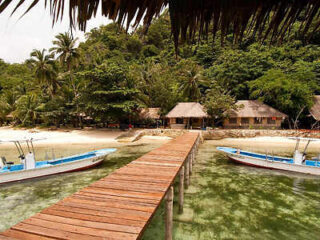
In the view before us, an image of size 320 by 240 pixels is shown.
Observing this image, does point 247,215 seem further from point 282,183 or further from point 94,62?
point 94,62

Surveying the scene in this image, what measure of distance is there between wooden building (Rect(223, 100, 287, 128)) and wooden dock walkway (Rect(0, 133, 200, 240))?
22703mm

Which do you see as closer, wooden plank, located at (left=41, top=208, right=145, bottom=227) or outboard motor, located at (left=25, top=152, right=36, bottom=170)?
wooden plank, located at (left=41, top=208, right=145, bottom=227)

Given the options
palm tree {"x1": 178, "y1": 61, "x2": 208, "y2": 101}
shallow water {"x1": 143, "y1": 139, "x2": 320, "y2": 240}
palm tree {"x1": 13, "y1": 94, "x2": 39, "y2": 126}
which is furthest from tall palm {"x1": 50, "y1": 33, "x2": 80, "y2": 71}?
shallow water {"x1": 143, "y1": 139, "x2": 320, "y2": 240}

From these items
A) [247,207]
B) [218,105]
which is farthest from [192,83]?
[247,207]

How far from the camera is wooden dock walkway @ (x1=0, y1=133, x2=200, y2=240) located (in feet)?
9.37

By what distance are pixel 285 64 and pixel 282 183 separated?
87.2 feet

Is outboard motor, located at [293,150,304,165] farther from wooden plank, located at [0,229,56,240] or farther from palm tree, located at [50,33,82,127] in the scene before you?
palm tree, located at [50,33,82,127]

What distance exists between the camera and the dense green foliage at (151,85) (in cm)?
2489

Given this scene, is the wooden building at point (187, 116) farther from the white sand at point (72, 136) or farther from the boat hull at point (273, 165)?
the boat hull at point (273, 165)

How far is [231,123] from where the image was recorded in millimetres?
27172

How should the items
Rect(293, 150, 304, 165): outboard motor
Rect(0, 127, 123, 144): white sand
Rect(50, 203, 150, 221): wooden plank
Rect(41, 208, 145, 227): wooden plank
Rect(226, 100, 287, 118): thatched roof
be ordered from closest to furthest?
1. Rect(41, 208, 145, 227): wooden plank
2. Rect(50, 203, 150, 221): wooden plank
3. Rect(293, 150, 304, 165): outboard motor
4. Rect(0, 127, 123, 144): white sand
5. Rect(226, 100, 287, 118): thatched roof

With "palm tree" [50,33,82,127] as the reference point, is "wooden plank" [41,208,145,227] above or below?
below

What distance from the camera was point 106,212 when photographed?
351cm

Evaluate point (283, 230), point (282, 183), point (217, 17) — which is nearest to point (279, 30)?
point (217, 17)
